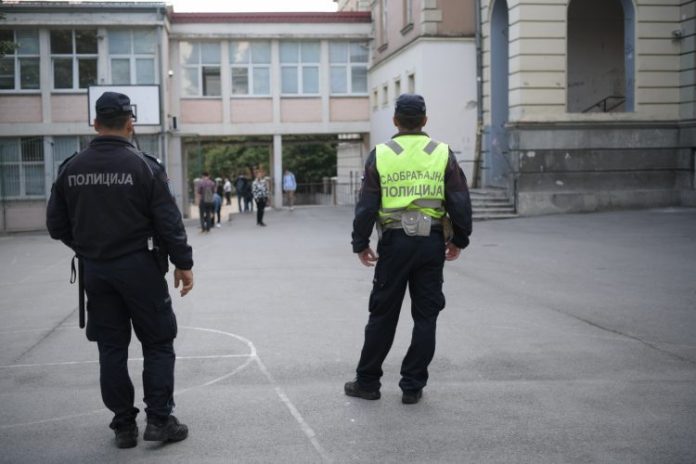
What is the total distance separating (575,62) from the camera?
98.6 ft

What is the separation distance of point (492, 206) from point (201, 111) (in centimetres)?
1832

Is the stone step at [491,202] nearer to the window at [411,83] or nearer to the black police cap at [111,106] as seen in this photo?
the window at [411,83]

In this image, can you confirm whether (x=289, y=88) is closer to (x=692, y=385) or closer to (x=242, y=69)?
(x=242, y=69)

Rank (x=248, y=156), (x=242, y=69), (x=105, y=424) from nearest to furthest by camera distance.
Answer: (x=105, y=424)
(x=242, y=69)
(x=248, y=156)

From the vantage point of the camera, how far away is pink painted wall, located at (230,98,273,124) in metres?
40.5

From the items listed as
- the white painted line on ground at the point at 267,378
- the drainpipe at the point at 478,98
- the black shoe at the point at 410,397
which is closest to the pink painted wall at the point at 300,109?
the drainpipe at the point at 478,98

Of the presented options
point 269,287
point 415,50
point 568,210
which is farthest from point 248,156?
point 269,287

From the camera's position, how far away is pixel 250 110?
4053 cm

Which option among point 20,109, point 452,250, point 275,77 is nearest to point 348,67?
point 275,77

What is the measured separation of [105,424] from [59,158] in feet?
112

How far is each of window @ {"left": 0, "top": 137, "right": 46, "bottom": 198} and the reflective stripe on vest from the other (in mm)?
32900

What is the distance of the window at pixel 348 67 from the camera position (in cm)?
4128

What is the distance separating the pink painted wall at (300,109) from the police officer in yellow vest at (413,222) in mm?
35155

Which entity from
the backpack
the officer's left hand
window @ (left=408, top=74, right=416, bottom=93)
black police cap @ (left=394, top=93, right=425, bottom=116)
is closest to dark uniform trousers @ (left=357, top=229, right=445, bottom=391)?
the officer's left hand
